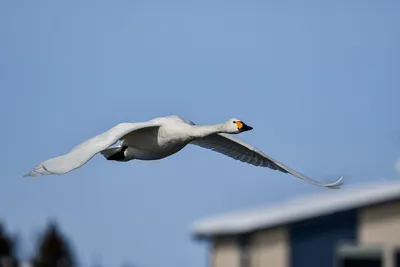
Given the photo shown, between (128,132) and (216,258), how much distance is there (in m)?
22.2

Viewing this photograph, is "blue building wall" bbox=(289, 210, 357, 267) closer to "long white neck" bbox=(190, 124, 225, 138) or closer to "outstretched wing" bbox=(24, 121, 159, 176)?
"long white neck" bbox=(190, 124, 225, 138)

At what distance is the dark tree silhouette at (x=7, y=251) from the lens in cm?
6475

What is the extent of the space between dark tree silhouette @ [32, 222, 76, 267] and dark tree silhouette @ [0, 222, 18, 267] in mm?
937

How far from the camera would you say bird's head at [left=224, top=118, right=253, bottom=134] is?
3148 cm

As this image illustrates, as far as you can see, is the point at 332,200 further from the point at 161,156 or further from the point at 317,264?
the point at 161,156

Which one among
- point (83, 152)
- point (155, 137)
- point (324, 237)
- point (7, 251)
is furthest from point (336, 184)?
point (7, 251)

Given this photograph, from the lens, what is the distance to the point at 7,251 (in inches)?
2771

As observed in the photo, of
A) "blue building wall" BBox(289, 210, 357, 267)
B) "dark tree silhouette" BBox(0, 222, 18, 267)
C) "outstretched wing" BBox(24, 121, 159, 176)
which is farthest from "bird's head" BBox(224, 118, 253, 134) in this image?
"dark tree silhouette" BBox(0, 222, 18, 267)

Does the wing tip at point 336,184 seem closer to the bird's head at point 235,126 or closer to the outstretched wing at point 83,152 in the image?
the bird's head at point 235,126

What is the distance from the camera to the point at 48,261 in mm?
70188

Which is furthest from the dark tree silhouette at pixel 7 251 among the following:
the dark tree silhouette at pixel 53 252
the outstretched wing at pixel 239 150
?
the outstretched wing at pixel 239 150

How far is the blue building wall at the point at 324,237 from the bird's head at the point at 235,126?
59.1 ft

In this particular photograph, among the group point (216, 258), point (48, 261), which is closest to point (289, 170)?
point (216, 258)

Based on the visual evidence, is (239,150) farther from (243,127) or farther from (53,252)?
(53,252)
